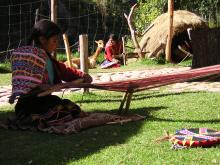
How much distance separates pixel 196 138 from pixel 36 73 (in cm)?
191

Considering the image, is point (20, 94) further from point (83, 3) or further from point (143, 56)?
point (83, 3)

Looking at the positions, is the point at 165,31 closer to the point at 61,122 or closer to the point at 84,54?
the point at 84,54

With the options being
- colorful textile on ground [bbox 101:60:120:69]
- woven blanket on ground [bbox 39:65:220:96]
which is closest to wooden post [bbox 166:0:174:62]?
colorful textile on ground [bbox 101:60:120:69]

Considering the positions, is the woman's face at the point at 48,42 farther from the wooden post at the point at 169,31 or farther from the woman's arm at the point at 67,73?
the wooden post at the point at 169,31

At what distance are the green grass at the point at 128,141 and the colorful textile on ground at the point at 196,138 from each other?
78 millimetres

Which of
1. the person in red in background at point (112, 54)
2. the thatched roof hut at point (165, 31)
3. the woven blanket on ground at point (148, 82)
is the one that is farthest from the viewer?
the thatched roof hut at point (165, 31)

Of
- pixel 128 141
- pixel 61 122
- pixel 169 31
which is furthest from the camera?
pixel 169 31

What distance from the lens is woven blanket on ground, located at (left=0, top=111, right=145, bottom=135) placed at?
4.98 metres

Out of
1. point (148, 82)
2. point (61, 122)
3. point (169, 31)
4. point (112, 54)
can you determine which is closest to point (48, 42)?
point (61, 122)

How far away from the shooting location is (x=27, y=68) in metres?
5.29

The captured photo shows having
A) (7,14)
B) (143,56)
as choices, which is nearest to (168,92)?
(143,56)

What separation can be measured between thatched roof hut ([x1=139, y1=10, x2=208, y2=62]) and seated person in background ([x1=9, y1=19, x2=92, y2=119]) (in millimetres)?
9063

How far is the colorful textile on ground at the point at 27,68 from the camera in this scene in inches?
205

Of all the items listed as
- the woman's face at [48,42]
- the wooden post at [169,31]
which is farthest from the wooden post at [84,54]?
the wooden post at [169,31]
